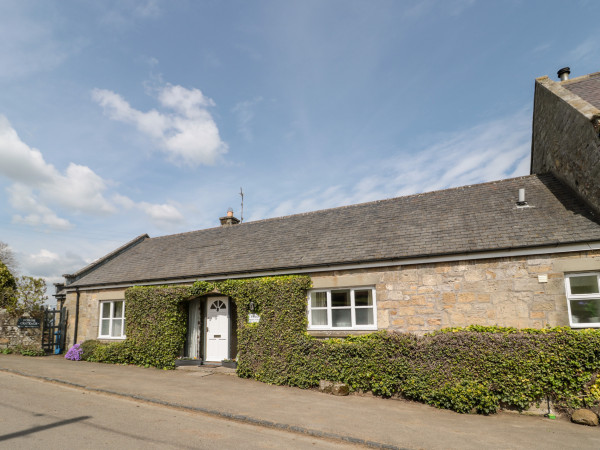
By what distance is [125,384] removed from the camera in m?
10.3

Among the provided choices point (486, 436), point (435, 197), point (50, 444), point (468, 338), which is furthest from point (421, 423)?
point (435, 197)

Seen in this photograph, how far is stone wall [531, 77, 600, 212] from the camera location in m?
9.92

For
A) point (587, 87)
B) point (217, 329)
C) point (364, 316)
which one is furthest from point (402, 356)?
point (587, 87)

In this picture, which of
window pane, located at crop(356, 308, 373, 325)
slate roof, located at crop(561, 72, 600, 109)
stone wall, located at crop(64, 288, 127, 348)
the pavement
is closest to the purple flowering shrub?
stone wall, located at crop(64, 288, 127, 348)

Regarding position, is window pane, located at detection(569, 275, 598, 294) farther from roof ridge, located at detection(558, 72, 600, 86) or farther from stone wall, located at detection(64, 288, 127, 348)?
stone wall, located at detection(64, 288, 127, 348)

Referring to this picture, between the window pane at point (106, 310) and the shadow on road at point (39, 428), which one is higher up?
the window pane at point (106, 310)

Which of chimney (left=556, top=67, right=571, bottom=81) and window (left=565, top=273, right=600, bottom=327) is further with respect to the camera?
chimney (left=556, top=67, right=571, bottom=81)

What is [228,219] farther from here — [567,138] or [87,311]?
[567,138]

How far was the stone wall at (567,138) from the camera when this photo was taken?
32.6 feet

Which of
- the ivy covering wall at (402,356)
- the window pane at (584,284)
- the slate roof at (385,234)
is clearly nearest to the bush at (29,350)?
the slate roof at (385,234)

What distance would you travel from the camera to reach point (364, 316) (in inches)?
428

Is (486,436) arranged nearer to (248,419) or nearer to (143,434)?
(248,419)

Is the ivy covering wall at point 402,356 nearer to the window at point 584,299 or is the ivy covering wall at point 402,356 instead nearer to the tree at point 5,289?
the window at point 584,299

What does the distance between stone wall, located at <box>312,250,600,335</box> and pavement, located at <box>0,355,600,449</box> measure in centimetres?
214
